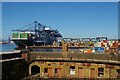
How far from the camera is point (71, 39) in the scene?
13875 centimetres

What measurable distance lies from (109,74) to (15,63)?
10.9 meters

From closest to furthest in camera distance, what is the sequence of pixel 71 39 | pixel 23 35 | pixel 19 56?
pixel 19 56
pixel 23 35
pixel 71 39

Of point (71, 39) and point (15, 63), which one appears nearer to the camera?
point (15, 63)

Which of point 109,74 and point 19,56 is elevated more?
point 19,56

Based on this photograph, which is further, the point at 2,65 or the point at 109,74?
the point at 109,74

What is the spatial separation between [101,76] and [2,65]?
468 inches

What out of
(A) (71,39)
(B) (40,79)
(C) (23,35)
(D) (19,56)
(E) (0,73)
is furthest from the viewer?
(A) (71,39)

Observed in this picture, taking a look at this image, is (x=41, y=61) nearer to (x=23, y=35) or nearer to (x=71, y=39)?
(x=23, y=35)

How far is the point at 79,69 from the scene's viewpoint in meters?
30.1

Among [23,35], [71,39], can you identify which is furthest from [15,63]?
[71,39]

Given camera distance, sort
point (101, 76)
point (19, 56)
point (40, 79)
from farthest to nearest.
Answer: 1. point (19, 56)
2. point (101, 76)
3. point (40, 79)

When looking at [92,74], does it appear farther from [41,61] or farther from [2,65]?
[2,65]

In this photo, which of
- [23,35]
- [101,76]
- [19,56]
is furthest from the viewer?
[23,35]

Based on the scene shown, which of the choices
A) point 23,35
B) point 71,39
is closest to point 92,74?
point 23,35
